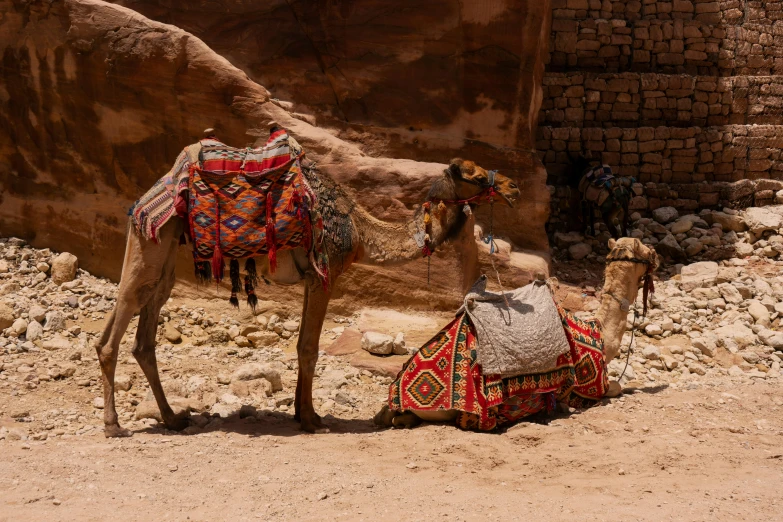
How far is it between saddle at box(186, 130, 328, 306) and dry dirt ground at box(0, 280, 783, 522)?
4.37 ft

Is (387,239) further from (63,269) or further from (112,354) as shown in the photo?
(63,269)

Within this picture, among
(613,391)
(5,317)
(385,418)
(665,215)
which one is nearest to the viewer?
(385,418)

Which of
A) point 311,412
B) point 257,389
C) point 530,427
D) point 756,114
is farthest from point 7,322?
point 756,114

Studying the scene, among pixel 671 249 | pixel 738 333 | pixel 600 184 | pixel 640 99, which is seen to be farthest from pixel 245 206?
pixel 640 99

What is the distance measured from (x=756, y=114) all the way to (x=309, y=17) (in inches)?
306

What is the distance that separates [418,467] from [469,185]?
219cm

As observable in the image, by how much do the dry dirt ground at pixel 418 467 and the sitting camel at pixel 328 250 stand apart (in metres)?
0.44

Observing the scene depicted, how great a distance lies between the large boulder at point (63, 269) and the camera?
920 cm

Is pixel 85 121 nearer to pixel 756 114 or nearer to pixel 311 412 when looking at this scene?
pixel 311 412

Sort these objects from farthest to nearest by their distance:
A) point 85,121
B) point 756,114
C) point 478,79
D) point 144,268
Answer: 1. point 756,114
2. point 478,79
3. point 85,121
4. point 144,268

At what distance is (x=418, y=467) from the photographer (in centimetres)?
536

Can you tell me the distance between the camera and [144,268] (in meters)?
6.05

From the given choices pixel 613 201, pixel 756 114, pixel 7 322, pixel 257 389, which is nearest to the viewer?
pixel 257 389

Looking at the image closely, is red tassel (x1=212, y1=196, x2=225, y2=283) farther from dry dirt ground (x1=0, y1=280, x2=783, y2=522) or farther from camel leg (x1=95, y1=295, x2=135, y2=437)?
dry dirt ground (x1=0, y1=280, x2=783, y2=522)
